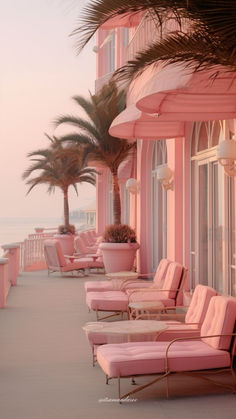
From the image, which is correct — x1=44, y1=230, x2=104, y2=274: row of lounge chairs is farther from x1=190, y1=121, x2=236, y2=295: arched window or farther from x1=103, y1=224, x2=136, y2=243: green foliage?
x1=190, y1=121, x2=236, y2=295: arched window

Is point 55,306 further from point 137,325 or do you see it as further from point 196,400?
point 196,400

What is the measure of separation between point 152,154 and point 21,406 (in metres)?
12.2

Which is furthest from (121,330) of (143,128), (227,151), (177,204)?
(177,204)

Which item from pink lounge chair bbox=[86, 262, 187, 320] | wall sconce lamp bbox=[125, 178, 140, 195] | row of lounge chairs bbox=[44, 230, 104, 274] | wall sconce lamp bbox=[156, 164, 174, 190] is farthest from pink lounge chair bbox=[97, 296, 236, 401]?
row of lounge chairs bbox=[44, 230, 104, 274]

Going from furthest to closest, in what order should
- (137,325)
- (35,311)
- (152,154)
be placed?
(152,154), (35,311), (137,325)

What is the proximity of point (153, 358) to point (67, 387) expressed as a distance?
3.71ft

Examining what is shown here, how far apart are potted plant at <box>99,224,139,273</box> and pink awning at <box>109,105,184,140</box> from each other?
19.2 ft

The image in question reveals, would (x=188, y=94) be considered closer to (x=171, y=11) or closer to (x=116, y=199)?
(x=171, y=11)

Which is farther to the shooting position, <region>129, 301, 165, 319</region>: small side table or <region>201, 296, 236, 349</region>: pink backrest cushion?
<region>129, 301, 165, 319</region>: small side table

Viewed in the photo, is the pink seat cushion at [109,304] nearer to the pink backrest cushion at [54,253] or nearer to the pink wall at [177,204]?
the pink wall at [177,204]

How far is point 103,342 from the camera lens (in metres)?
8.05

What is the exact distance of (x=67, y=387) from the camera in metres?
6.98

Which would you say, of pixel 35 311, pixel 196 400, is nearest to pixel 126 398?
pixel 196 400

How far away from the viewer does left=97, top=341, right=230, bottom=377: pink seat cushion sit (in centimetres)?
634
